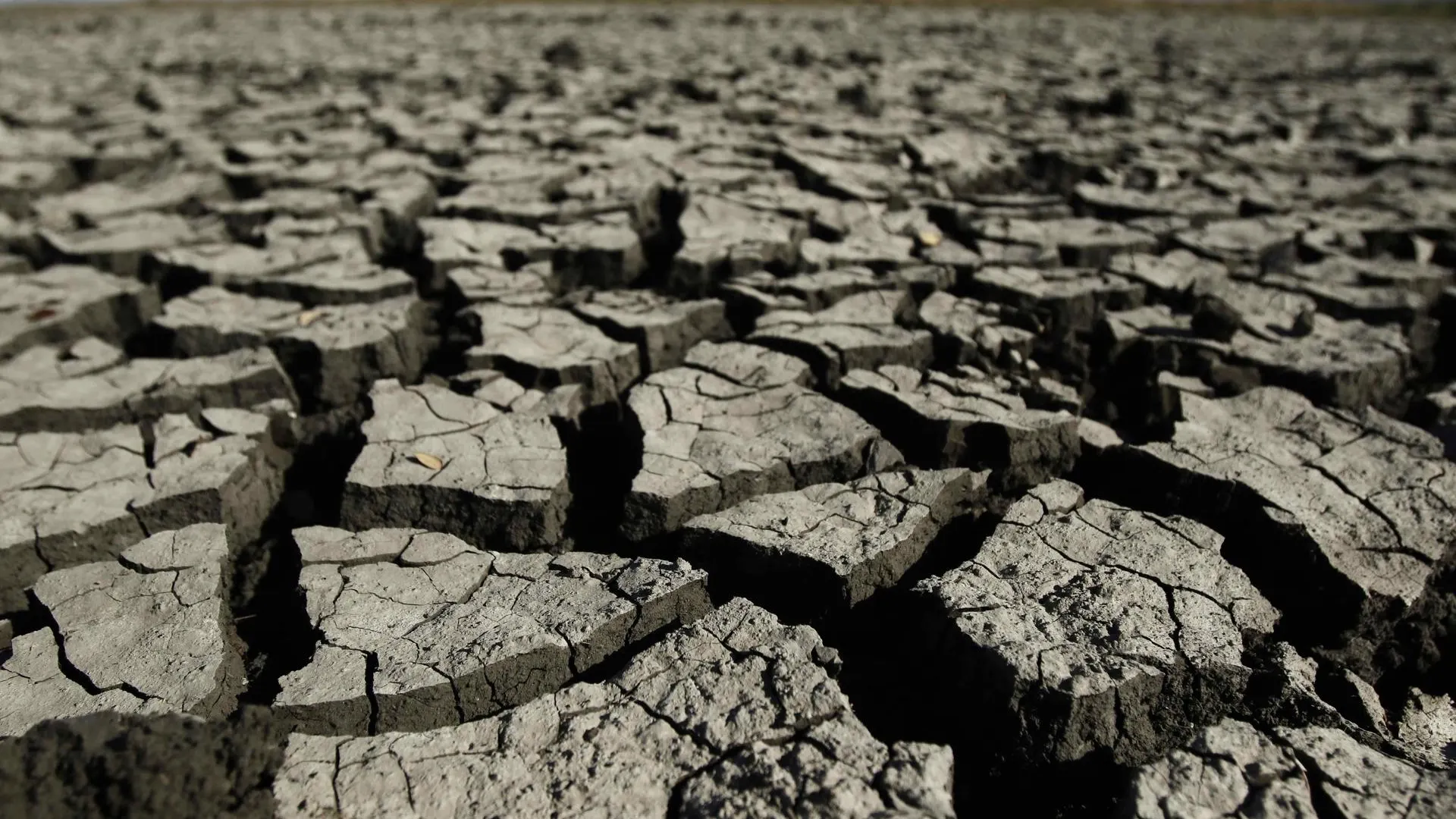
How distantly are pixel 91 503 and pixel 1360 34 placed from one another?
14756 mm

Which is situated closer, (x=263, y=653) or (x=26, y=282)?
(x=263, y=653)

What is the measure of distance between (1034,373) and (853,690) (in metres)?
1.38

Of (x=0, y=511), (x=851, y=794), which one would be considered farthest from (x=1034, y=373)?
(x=0, y=511)

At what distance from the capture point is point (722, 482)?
6.92 ft

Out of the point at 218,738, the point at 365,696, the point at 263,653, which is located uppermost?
the point at 218,738

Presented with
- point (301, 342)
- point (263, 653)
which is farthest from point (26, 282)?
point (263, 653)

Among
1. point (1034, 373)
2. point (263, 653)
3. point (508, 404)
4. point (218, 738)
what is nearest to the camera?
point (218, 738)

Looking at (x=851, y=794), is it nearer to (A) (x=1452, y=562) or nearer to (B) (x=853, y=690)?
(B) (x=853, y=690)

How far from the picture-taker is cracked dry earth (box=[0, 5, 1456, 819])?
1.44 meters

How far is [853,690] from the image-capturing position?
167 centimetres

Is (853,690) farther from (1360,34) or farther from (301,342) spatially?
(1360,34)

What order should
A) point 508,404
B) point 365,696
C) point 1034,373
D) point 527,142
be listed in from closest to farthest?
point 365,696 → point 508,404 → point 1034,373 → point 527,142

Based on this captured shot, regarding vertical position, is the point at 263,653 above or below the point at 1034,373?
below

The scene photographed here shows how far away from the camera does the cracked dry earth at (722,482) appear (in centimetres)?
144
